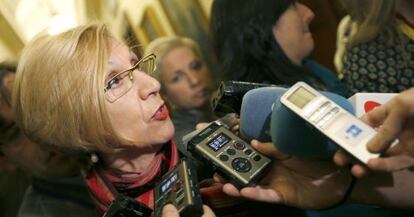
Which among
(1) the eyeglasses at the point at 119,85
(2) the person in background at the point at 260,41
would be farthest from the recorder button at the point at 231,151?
(2) the person in background at the point at 260,41

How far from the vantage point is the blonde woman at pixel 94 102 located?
0.72m

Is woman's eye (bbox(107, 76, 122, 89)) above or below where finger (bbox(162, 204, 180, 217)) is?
above

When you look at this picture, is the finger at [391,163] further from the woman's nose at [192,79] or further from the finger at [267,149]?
the woman's nose at [192,79]

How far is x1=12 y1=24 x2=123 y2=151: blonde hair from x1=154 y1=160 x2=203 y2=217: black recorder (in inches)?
6.0

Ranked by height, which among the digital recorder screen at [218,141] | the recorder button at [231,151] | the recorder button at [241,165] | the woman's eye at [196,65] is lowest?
the woman's eye at [196,65]

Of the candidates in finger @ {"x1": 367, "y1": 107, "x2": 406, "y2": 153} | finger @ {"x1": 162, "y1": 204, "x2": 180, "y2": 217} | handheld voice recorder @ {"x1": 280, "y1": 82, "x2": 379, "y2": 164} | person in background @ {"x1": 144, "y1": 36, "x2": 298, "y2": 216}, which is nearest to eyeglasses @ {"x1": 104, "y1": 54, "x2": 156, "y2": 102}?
finger @ {"x1": 162, "y1": 204, "x2": 180, "y2": 217}

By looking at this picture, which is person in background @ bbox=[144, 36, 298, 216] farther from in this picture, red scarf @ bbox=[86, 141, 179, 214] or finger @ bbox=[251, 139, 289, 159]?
finger @ bbox=[251, 139, 289, 159]

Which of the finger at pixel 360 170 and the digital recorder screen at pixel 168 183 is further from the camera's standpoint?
the digital recorder screen at pixel 168 183

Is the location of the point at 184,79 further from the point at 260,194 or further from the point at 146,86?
the point at 260,194

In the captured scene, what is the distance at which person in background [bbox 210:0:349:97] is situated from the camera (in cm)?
114

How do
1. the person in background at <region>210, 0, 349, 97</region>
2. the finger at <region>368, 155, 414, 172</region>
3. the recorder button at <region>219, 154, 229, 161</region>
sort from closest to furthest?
the finger at <region>368, 155, 414, 172</region>
the recorder button at <region>219, 154, 229, 161</region>
the person in background at <region>210, 0, 349, 97</region>

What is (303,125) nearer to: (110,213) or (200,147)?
(200,147)

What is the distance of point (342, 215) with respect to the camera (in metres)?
Answer: 0.76

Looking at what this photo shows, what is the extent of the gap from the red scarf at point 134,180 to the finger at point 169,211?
20cm
